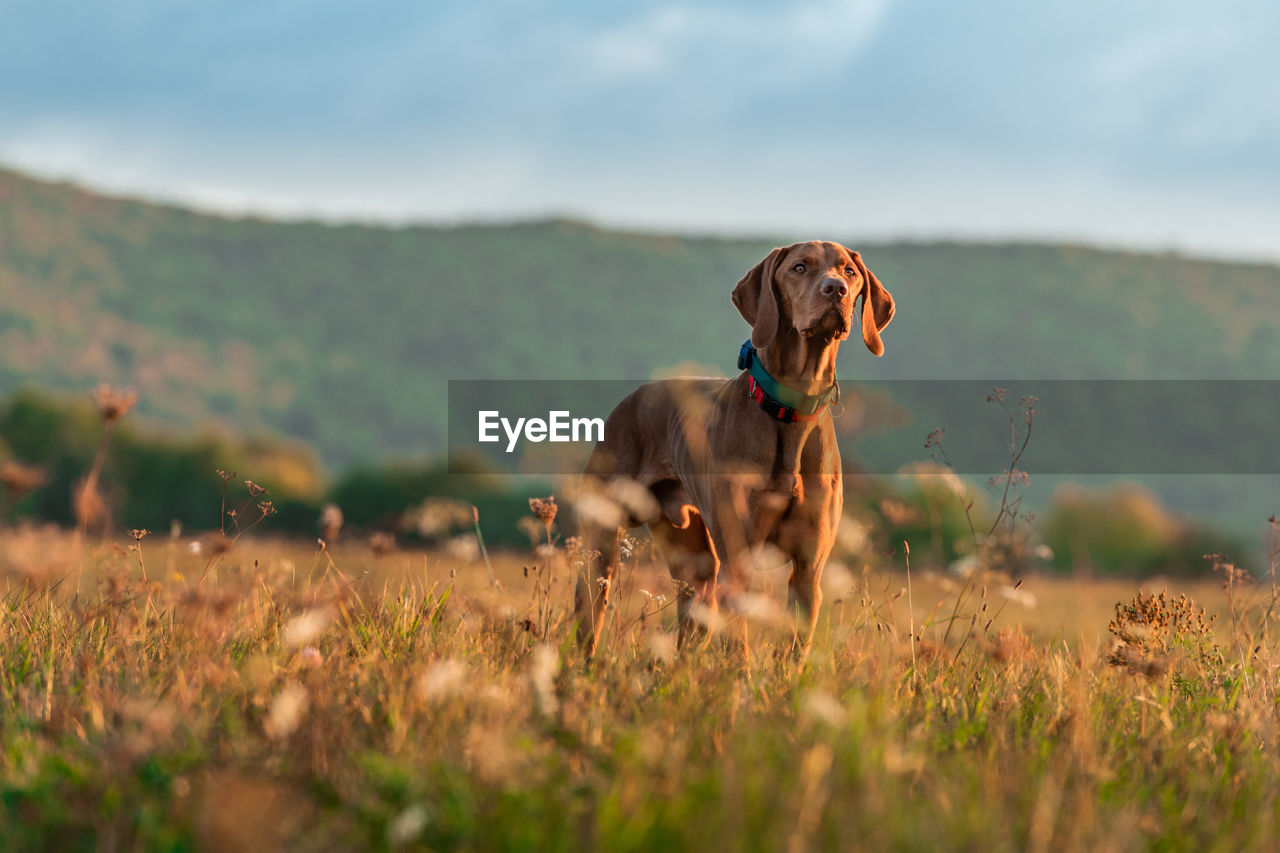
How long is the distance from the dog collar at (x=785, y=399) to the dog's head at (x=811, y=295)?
201mm

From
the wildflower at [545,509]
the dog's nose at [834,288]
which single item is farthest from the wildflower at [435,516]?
the dog's nose at [834,288]

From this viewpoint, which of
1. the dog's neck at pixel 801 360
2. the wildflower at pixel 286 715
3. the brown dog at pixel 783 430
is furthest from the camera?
the dog's neck at pixel 801 360

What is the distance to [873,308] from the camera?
5621 millimetres

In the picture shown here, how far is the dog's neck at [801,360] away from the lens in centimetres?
521

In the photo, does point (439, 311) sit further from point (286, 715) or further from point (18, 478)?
point (286, 715)

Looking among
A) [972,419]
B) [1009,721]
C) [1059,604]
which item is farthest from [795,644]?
[972,419]

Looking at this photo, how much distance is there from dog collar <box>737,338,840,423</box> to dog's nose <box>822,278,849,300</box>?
1.58 feet

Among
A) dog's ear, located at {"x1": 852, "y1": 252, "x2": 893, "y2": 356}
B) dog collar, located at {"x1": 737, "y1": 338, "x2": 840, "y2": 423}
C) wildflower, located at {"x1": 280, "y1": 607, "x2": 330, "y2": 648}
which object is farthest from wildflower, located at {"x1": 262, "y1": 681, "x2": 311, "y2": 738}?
dog's ear, located at {"x1": 852, "y1": 252, "x2": 893, "y2": 356}

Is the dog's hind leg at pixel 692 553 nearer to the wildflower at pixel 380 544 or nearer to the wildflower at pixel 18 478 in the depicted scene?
the wildflower at pixel 380 544

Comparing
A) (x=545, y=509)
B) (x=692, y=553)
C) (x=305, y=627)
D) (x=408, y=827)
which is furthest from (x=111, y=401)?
(x=692, y=553)

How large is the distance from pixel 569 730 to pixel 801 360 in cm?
294

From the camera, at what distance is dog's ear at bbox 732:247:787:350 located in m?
5.31

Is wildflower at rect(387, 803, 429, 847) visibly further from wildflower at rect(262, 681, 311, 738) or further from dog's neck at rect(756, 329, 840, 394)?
dog's neck at rect(756, 329, 840, 394)

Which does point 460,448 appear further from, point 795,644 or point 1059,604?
point 795,644
